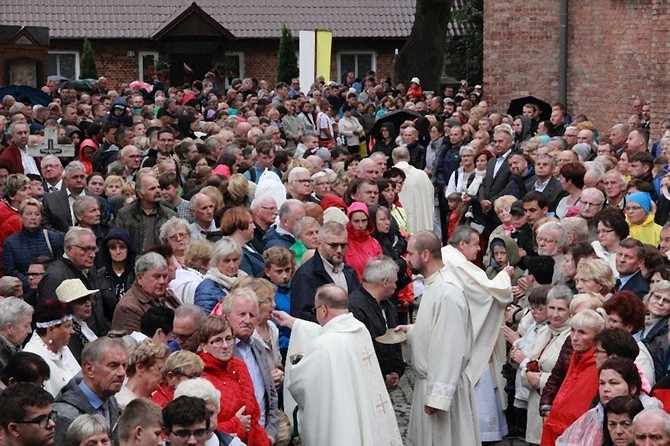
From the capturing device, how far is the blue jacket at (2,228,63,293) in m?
11.7

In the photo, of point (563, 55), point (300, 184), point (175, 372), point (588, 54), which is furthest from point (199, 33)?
point (175, 372)

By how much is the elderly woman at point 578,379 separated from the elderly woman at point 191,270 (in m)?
2.84

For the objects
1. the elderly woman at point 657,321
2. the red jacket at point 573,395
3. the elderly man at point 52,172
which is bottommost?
the red jacket at point 573,395

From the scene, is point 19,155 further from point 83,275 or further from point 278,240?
point 83,275

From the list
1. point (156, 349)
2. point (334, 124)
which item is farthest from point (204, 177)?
point (334, 124)

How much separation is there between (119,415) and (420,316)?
2.80 meters

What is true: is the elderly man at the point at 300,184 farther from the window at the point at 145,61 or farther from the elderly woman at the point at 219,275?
the window at the point at 145,61

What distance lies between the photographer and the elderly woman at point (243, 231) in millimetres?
11188

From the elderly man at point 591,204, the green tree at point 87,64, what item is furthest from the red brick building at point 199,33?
the elderly man at point 591,204

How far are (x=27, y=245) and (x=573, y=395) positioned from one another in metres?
5.09

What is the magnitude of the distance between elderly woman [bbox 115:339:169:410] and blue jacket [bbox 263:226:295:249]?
3791 mm

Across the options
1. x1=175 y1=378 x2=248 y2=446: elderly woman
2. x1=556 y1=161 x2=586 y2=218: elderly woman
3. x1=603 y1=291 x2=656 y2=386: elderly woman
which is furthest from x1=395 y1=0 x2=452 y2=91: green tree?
x1=175 y1=378 x2=248 y2=446: elderly woman

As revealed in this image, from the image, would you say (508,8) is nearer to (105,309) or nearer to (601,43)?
(601,43)

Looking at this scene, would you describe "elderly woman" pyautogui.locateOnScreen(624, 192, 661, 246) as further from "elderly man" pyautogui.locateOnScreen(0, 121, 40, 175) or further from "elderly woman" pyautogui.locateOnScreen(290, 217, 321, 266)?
"elderly man" pyautogui.locateOnScreen(0, 121, 40, 175)
